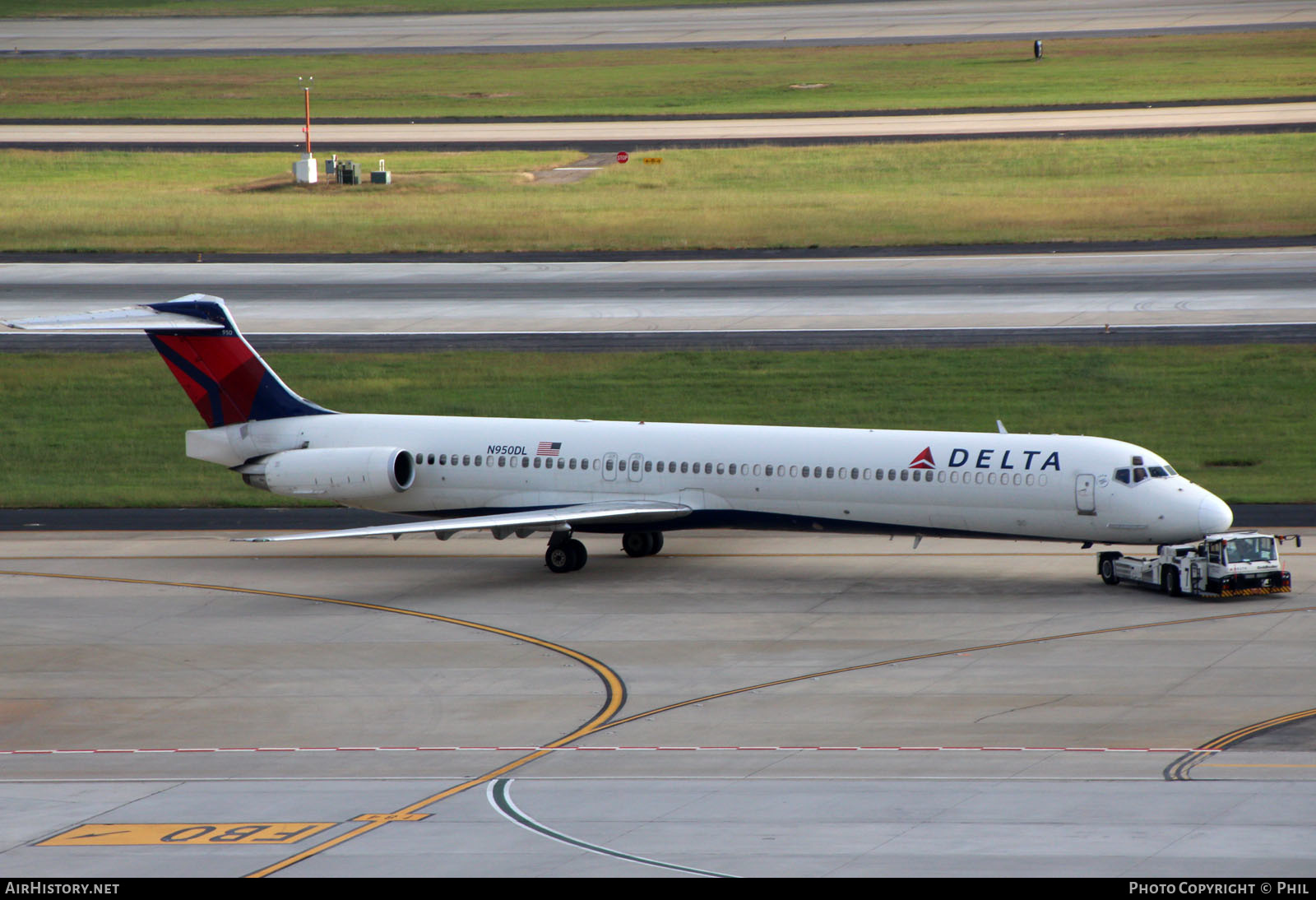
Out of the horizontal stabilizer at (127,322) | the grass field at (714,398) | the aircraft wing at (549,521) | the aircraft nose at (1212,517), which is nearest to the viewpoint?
the aircraft nose at (1212,517)

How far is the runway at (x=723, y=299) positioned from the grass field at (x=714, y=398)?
235 centimetres

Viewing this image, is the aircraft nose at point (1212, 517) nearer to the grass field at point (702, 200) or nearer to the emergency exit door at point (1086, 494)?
the emergency exit door at point (1086, 494)

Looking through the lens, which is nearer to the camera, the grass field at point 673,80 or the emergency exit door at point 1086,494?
the emergency exit door at point 1086,494

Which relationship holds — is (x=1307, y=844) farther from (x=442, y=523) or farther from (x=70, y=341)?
(x=70, y=341)

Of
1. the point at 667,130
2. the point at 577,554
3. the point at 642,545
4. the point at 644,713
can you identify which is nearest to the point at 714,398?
the point at 642,545

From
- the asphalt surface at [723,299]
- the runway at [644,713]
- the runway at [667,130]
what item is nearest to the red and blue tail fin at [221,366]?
the runway at [644,713]

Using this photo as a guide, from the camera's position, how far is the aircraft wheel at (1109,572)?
119 ft

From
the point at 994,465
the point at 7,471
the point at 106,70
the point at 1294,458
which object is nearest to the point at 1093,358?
the point at 1294,458

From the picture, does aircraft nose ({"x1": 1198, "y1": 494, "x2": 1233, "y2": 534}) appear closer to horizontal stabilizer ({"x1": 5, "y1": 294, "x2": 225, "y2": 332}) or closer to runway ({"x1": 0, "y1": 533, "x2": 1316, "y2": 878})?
runway ({"x1": 0, "y1": 533, "x2": 1316, "y2": 878})

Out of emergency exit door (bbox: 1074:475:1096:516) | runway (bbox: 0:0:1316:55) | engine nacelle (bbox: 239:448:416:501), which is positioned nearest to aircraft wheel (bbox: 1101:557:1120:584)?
emergency exit door (bbox: 1074:475:1096:516)

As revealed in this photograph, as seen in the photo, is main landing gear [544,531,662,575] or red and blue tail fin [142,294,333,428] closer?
main landing gear [544,531,662,575]

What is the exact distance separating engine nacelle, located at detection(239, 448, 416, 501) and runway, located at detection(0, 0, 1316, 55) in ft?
328

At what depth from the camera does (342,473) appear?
39.9 m

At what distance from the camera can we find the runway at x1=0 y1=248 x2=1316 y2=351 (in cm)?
6112
